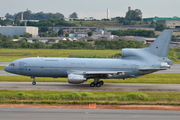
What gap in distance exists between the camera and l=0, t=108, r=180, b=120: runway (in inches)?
1008

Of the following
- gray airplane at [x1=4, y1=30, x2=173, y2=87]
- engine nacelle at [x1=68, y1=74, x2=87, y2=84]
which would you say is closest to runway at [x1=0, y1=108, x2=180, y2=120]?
engine nacelle at [x1=68, y1=74, x2=87, y2=84]

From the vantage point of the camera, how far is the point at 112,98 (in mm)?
33500

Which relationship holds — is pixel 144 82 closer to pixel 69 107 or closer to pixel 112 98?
pixel 112 98

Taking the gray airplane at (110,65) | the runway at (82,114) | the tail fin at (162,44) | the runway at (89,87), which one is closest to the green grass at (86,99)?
the runway at (82,114)

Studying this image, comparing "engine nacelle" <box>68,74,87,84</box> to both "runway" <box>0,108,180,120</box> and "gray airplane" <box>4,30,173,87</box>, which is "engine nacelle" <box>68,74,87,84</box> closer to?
"gray airplane" <box>4,30,173,87</box>

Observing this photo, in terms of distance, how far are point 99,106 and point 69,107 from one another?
346 cm

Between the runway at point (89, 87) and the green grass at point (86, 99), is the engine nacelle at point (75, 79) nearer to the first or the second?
the runway at point (89, 87)

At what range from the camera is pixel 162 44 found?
42.8 m

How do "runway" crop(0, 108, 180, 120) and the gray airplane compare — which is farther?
the gray airplane

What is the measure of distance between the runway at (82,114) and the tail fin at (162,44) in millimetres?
16073

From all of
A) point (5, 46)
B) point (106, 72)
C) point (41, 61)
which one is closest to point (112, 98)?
point (106, 72)

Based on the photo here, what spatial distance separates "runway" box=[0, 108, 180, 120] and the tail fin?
52.7ft

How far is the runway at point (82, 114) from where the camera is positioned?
25609mm

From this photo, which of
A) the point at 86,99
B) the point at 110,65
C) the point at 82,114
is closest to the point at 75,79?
the point at 110,65
